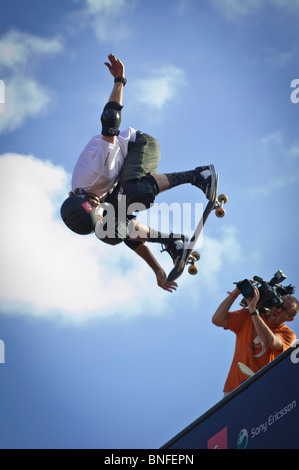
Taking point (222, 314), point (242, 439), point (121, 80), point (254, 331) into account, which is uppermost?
point (121, 80)

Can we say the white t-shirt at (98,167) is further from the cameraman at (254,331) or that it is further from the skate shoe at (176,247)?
the cameraman at (254,331)

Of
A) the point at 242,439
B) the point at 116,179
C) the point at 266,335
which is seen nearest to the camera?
the point at 242,439

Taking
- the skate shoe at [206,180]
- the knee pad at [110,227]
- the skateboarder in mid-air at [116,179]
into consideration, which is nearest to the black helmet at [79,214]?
the skateboarder in mid-air at [116,179]

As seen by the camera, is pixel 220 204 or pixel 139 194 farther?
pixel 220 204

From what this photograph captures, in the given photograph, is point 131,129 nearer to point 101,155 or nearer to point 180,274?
point 101,155

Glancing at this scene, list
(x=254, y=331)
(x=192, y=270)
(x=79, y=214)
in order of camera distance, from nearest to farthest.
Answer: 1. (x=79, y=214)
2. (x=254, y=331)
3. (x=192, y=270)

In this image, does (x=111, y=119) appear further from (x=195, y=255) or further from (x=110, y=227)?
(x=195, y=255)

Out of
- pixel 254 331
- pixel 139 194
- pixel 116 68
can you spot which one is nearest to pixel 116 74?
pixel 116 68

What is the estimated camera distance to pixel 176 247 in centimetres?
952

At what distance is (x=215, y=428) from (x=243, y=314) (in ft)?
6.66

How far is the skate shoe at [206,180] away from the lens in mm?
9219

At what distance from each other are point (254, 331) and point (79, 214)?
8.66 ft
